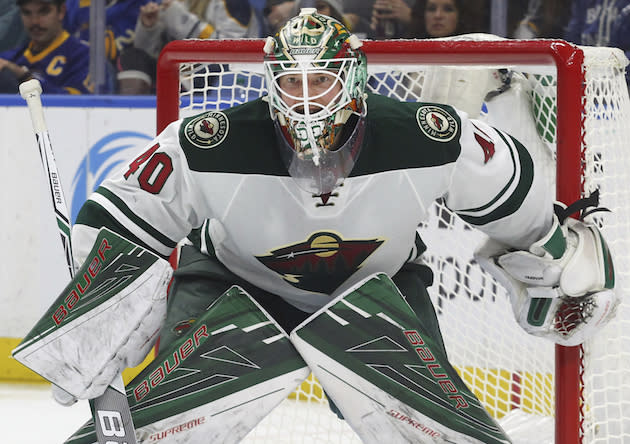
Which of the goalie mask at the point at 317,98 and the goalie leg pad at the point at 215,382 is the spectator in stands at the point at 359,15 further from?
the goalie leg pad at the point at 215,382

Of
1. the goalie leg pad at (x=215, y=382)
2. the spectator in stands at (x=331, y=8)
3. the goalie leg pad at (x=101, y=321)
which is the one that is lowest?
the goalie leg pad at (x=215, y=382)

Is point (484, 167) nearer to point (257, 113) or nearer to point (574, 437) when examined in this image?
point (257, 113)

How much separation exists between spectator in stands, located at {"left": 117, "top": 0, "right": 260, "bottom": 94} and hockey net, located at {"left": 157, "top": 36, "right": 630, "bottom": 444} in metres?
0.88

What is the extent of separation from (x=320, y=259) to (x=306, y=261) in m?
0.03

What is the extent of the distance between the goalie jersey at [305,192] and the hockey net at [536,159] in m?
0.27

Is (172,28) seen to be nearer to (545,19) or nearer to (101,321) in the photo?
(545,19)

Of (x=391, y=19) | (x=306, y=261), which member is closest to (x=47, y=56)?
(x=391, y=19)

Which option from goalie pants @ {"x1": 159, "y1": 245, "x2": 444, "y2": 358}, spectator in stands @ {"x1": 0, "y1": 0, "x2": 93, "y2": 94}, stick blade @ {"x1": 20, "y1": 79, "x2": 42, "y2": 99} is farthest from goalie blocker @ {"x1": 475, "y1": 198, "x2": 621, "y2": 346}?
spectator in stands @ {"x1": 0, "y1": 0, "x2": 93, "y2": 94}

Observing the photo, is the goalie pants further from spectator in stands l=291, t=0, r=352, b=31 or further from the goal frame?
spectator in stands l=291, t=0, r=352, b=31

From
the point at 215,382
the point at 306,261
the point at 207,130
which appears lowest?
the point at 215,382

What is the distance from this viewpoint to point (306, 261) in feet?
6.07

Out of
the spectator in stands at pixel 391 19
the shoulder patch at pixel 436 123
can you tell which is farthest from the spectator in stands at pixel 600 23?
the shoulder patch at pixel 436 123

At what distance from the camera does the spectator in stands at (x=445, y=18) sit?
3.43 metres

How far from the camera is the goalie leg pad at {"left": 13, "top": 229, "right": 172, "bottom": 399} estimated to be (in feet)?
5.29
